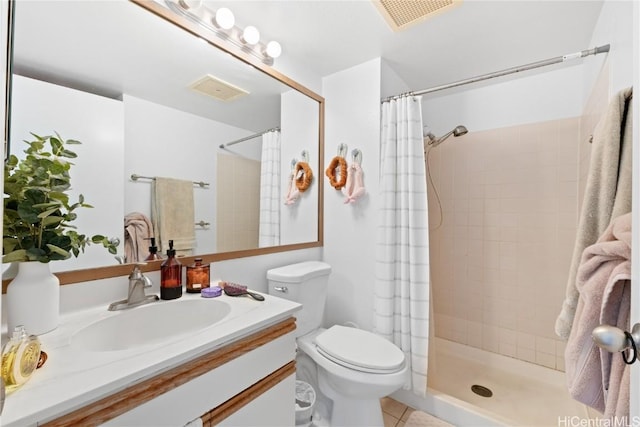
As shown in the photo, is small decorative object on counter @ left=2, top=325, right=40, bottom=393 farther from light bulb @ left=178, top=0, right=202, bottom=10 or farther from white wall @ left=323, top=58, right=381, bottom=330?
white wall @ left=323, top=58, right=381, bottom=330

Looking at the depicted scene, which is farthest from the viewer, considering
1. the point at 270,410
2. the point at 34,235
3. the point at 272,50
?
the point at 272,50

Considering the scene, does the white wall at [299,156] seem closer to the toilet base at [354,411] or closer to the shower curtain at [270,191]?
the shower curtain at [270,191]

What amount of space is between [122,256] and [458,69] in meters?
2.26

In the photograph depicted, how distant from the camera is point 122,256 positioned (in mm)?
1035

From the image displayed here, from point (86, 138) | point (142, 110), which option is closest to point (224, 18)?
point (142, 110)

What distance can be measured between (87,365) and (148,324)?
37cm

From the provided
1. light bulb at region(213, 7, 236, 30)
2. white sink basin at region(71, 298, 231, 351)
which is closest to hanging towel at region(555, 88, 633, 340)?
white sink basin at region(71, 298, 231, 351)

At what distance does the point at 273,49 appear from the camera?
154cm

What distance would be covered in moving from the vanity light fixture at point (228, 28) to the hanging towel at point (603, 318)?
1.62 metres

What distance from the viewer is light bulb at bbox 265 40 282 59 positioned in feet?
5.02

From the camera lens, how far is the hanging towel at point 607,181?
786 millimetres

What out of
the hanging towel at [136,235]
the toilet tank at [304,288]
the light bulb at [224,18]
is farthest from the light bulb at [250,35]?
the toilet tank at [304,288]

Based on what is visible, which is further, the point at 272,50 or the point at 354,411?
the point at 272,50

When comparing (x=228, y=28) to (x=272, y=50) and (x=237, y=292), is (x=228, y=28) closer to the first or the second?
(x=272, y=50)
